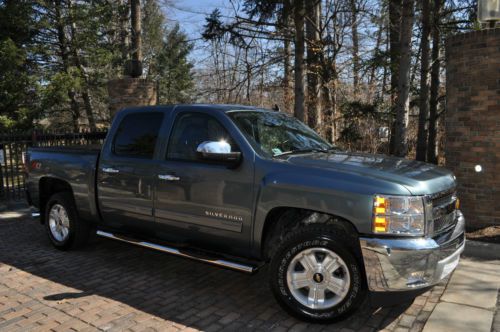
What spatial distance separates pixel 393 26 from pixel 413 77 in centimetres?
221

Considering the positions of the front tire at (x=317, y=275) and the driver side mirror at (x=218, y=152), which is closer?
the front tire at (x=317, y=275)

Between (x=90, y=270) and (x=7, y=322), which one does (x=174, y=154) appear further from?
(x=7, y=322)

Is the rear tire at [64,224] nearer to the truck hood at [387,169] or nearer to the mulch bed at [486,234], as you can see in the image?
the truck hood at [387,169]

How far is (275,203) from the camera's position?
3992 mm

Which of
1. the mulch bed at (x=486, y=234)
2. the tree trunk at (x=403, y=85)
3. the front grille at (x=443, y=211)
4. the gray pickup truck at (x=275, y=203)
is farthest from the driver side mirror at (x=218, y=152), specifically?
the tree trunk at (x=403, y=85)

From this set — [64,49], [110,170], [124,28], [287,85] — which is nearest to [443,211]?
[110,170]

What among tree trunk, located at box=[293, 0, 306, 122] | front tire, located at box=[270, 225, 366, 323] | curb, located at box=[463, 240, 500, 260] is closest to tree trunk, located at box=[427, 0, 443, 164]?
tree trunk, located at box=[293, 0, 306, 122]

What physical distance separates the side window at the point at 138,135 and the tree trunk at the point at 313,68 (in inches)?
318

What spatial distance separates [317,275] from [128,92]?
29.9ft

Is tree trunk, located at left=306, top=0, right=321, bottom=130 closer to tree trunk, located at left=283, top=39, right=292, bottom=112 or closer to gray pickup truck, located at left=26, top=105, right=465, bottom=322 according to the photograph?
tree trunk, located at left=283, top=39, right=292, bottom=112

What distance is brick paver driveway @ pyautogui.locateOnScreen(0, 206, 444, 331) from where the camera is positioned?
3.88m

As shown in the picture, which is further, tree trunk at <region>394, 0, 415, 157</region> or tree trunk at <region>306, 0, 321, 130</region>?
tree trunk at <region>306, 0, 321, 130</region>

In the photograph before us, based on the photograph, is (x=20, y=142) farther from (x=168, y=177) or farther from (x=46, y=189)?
(x=168, y=177)

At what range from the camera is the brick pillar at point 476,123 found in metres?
6.46
